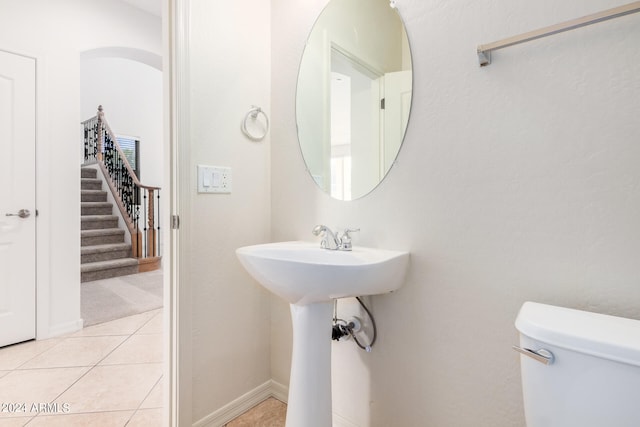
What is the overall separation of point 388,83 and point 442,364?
1038 mm

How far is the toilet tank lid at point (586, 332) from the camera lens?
0.64m

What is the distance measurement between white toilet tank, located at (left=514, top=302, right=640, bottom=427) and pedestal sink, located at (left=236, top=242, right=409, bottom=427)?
403 mm

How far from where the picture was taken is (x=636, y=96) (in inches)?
31.8

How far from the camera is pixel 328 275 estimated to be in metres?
0.93

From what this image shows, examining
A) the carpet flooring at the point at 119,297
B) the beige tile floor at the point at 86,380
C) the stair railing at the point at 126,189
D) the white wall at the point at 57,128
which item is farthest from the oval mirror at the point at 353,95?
the stair railing at the point at 126,189

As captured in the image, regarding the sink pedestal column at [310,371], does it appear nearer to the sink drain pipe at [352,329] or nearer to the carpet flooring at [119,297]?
the sink drain pipe at [352,329]

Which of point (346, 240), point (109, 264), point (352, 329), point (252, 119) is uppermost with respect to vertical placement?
point (252, 119)

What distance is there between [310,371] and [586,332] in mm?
794

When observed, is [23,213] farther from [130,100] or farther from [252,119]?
[130,100]

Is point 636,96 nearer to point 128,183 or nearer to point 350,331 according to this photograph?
point 350,331

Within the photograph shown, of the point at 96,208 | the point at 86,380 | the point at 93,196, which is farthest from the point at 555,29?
the point at 93,196

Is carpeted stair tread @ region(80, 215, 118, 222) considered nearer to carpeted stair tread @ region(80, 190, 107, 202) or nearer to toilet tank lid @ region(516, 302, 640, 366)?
carpeted stair tread @ region(80, 190, 107, 202)

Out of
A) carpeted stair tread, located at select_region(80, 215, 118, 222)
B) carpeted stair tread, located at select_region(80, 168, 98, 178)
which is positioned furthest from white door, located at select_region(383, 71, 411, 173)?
carpeted stair tread, located at select_region(80, 168, 98, 178)

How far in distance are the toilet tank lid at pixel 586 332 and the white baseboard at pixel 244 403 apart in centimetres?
124
